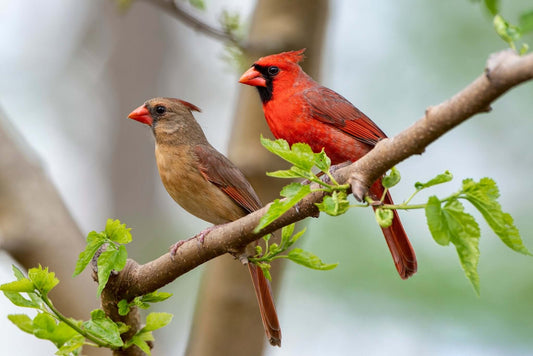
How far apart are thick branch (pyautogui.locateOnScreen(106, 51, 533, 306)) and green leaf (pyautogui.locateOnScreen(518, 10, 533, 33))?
8 cm

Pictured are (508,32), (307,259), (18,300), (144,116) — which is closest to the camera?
(508,32)

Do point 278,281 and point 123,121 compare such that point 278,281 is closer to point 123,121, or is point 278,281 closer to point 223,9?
point 223,9

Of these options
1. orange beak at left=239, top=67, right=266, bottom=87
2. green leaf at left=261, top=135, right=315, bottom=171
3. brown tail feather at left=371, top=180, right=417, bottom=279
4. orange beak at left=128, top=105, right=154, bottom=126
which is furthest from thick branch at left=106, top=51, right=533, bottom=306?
orange beak at left=128, top=105, right=154, bottom=126

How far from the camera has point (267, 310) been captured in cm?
269

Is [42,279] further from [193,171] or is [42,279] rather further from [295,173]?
[193,171]

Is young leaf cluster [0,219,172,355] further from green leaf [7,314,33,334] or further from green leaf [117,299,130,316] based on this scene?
green leaf [117,299,130,316]

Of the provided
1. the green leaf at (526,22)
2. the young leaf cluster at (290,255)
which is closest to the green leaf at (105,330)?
the young leaf cluster at (290,255)

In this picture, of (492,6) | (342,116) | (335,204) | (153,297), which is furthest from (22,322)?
(342,116)

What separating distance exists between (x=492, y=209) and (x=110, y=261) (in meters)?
0.95

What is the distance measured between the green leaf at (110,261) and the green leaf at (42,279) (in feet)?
0.37

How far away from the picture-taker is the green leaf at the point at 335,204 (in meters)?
1.73

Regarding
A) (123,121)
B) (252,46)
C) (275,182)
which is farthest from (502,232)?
(123,121)

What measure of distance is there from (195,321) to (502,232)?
2280 millimetres

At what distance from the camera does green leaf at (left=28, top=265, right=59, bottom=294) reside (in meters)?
1.88
